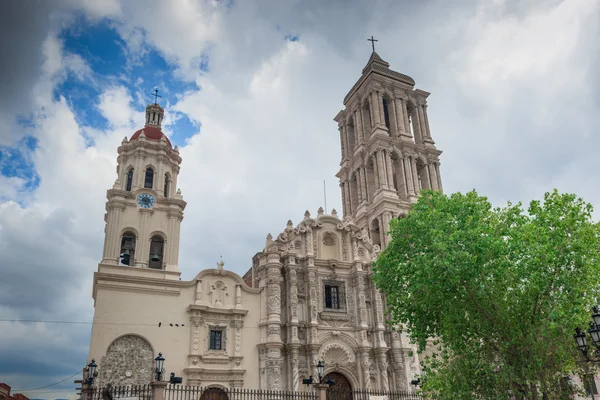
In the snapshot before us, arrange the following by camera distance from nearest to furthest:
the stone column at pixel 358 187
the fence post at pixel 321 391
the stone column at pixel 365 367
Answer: the fence post at pixel 321 391
the stone column at pixel 365 367
the stone column at pixel 358 187

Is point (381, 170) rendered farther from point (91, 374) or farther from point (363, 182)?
point (91, 374)

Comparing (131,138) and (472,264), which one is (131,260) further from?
(472,264)

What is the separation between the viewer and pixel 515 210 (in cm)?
2033

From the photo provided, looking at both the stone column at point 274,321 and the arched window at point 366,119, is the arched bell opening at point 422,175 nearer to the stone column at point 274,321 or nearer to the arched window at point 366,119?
the arched window at point 366,119

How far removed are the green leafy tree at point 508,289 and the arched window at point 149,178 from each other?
17494 millimetres

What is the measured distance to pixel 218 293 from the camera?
27.8 meters

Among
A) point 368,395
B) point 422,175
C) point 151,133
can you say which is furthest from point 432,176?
point 151,133

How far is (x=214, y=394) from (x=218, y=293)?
214 inches

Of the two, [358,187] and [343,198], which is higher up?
[343,198]

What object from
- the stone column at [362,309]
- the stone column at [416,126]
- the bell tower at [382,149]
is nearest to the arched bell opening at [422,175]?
the bell tower at [382,149]

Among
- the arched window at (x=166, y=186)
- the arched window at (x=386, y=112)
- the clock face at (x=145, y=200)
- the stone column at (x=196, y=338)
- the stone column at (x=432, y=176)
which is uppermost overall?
the arched window at (x=386, y=112)

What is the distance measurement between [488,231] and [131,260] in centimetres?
1909

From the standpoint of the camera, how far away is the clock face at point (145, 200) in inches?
1141

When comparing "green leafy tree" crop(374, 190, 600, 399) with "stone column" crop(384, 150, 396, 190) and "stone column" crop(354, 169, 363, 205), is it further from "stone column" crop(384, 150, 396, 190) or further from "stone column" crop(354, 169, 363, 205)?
"stone column" crop(354, 169, 363, 205)
